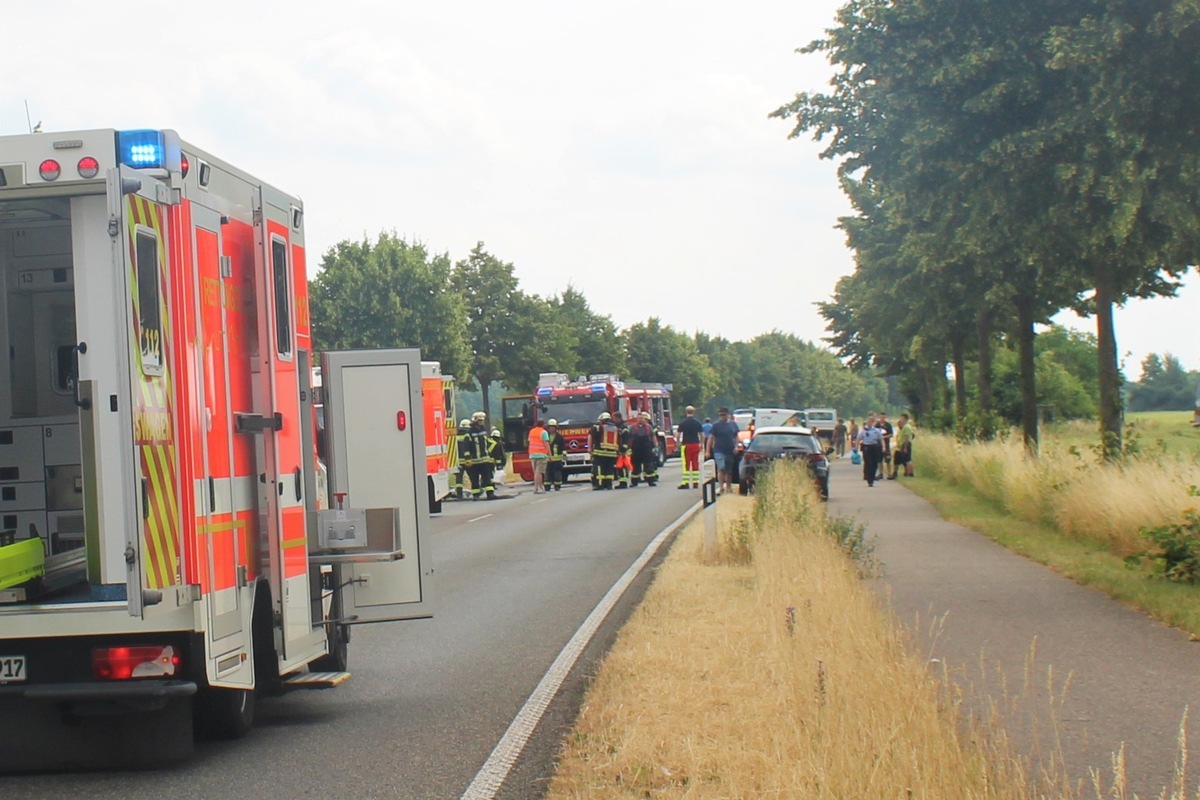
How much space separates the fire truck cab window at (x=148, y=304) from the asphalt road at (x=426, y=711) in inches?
76.3

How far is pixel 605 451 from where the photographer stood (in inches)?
1496

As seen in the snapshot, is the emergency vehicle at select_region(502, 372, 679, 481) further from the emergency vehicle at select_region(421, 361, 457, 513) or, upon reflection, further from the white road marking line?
the white road marking line

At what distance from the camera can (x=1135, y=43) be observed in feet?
51.4

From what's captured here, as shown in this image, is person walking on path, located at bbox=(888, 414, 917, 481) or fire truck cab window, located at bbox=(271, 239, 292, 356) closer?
fire truck cab window, located at bbox=(271, 239, 292, 356)

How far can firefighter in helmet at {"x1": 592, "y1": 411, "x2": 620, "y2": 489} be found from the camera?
125 feet

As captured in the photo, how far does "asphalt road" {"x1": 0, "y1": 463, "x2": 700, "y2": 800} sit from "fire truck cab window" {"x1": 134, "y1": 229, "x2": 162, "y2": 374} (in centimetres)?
194

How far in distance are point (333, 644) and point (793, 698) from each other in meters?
3.29

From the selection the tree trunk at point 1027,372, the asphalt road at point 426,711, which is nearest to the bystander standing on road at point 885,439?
the tree trunk at point 1027,372

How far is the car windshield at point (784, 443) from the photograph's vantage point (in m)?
31.0

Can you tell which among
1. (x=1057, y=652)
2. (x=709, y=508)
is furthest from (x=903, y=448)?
(x=1057, y=652)

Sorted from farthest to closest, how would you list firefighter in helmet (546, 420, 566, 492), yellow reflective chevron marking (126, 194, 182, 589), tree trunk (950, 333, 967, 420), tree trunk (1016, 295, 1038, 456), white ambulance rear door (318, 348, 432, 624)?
tree trunk (950, 333, 967, 420) < firefighter in helmet (546, 420, 566, 492) < tree trunk (1016, 295, 1038, 456) < white ambulance rear door (318, 348, 432, 624) < yellow reflective chevron marking (126, 194, 182, 589)

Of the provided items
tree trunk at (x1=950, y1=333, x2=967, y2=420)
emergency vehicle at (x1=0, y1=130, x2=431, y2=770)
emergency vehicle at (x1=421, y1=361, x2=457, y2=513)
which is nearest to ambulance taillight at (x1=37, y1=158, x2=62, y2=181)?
emergency vehicle at (x1=0, y1=130, x2=431, y2=770)

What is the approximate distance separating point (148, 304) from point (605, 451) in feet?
102

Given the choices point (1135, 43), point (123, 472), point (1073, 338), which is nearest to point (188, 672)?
point (123, 472)
